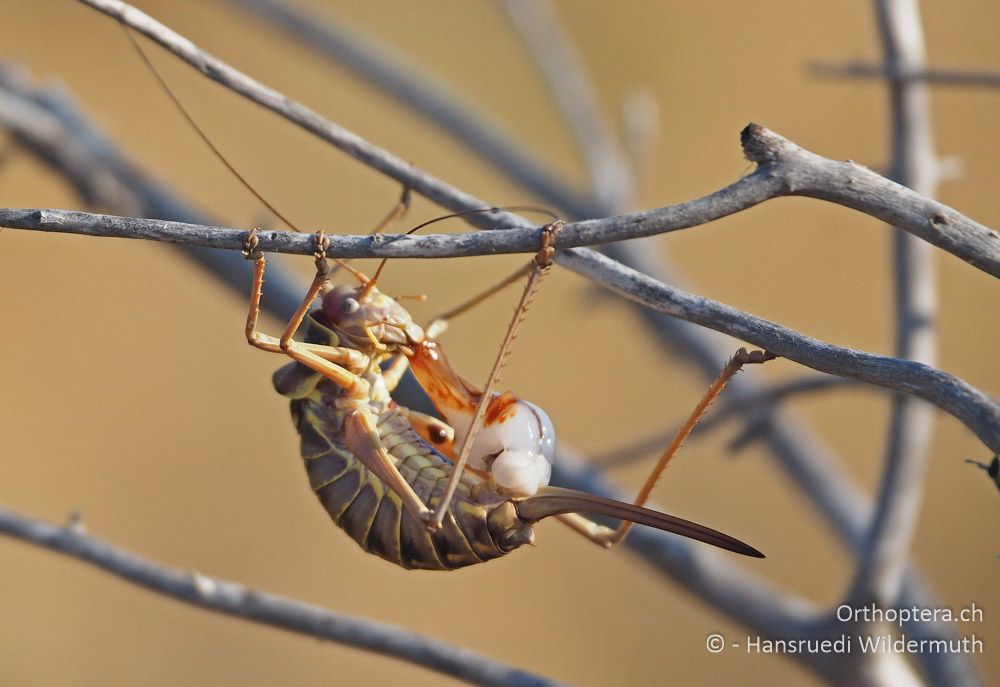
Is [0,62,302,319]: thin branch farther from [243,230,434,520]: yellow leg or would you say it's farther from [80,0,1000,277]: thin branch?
[80,0,1000,277]: thin branch

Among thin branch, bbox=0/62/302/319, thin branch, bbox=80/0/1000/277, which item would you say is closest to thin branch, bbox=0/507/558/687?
thin branch, bbox=80/0/1000/277

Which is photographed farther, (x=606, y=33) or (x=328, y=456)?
(x=606, y=33)

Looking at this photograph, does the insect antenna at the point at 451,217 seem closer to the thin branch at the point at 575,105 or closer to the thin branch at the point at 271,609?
the thin branch at the point at 271,609

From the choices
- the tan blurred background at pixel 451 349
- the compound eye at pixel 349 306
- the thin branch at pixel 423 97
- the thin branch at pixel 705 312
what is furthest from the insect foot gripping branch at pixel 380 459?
the tan blurred background at pixel 451 349

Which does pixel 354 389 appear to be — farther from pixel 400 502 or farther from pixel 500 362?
pixel 500 362

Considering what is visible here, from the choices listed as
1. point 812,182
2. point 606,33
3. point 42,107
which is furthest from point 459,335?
point 812,182

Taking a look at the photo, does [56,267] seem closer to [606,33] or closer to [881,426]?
[606,33]
